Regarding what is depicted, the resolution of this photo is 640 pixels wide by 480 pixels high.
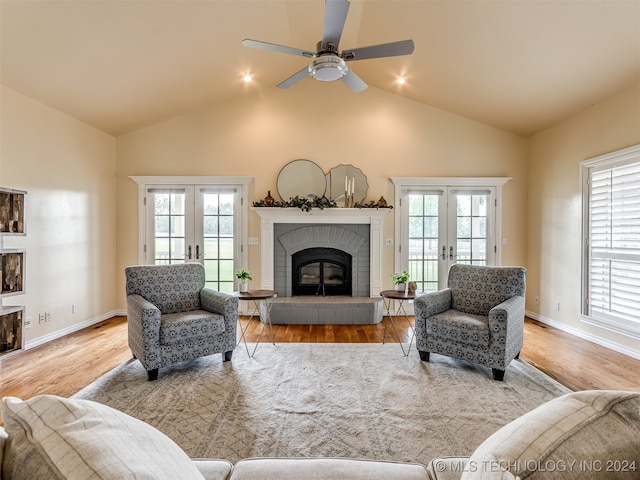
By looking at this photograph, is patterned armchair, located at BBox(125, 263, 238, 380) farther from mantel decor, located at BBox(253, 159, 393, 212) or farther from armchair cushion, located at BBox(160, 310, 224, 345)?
mantel decor, located at BBox(253, 159, 393, 212)

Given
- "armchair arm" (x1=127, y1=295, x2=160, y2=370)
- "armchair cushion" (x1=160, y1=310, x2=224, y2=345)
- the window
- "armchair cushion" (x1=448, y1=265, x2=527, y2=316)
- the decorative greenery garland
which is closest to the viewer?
"armchair arm" (x1=127, y1=295, x2=160, y2=370)

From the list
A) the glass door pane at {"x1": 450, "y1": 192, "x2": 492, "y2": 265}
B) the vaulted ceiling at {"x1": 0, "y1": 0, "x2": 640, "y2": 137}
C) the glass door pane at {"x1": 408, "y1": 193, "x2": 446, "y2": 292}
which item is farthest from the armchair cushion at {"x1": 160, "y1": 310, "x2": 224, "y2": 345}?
the glass door pane at {"x1": 450, "y1": 192, "x2": 492, "y2": 265}

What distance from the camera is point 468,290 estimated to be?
346cm

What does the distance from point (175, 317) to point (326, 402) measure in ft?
5.21

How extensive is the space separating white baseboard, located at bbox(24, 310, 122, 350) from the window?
642cm

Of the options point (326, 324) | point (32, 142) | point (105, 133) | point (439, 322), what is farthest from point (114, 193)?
point (439, 322)

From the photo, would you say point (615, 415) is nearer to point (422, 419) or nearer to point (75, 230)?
point (422, 419)

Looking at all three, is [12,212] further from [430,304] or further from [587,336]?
[587,336]

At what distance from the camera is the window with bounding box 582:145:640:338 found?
11.8ft

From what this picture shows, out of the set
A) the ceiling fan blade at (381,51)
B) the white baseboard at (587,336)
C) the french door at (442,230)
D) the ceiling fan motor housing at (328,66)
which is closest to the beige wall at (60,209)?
the ceiling fan motor housing at (328,66)

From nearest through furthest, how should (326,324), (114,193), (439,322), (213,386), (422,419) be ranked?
(422,419) → (213,386) → (439,322) → (326,324) → (114,193)

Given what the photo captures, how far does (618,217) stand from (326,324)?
3.69 m

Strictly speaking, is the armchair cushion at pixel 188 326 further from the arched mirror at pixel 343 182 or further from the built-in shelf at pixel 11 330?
the arched mirror at pixel 343 182

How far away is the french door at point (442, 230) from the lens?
5.38 meters
